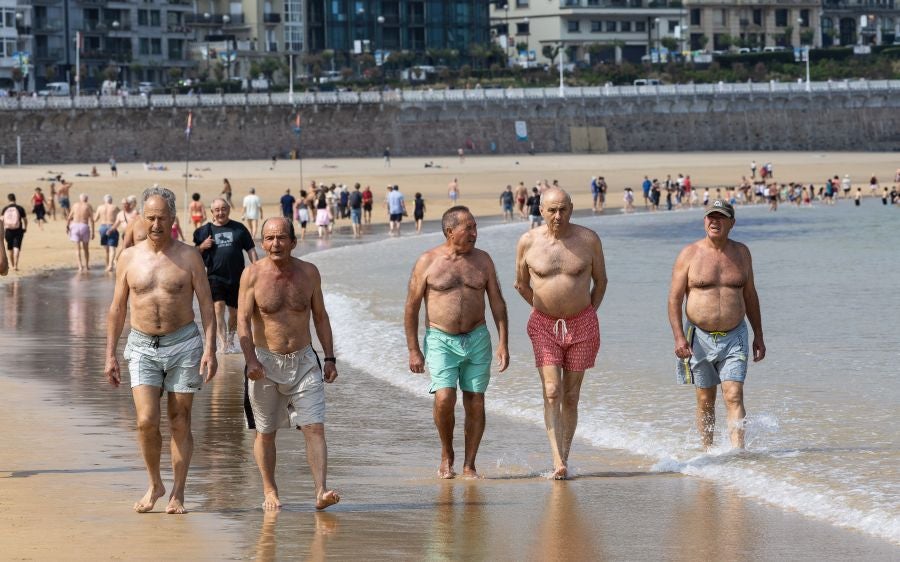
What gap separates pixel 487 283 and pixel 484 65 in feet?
357

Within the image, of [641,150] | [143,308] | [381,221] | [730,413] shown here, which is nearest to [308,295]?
[143,308]

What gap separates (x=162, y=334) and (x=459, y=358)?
175cm

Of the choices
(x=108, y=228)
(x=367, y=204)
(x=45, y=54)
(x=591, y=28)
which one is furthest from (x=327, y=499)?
(x=591, y=28)

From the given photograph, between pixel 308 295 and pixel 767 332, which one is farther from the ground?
pixel 308 295

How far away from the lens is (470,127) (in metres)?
88.8

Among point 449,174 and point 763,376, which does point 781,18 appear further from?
point 763,376

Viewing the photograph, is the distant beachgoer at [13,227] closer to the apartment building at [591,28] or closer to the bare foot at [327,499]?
the bare foot at [327,499]

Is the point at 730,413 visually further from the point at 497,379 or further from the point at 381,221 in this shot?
the point at 381,221

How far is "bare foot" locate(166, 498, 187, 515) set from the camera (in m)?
7.75

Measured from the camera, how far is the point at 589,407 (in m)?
12.1

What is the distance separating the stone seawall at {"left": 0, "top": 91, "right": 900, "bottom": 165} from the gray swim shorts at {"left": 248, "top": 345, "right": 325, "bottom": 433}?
72871 mm

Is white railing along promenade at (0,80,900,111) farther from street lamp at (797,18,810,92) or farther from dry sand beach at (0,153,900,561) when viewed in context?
dry sand beach at (0,153,900,561)

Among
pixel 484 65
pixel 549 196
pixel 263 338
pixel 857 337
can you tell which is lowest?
pixel 857 337

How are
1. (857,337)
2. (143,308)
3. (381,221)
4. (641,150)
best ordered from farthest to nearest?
1. (641,150)
2. (381,221)
3. (857,337)
4. (143,308)
